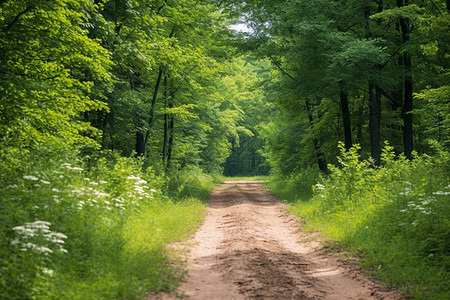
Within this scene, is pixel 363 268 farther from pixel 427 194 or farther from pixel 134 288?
pixel 134 288

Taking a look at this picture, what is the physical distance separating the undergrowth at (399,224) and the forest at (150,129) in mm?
38

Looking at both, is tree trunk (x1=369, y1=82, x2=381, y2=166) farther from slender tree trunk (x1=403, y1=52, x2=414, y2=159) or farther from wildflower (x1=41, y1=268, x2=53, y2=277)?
wildflower (x1=41, y1=268, x2=53, y2=277)

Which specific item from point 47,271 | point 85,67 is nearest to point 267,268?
point 47,271

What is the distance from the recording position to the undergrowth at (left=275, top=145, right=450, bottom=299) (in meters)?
5.95

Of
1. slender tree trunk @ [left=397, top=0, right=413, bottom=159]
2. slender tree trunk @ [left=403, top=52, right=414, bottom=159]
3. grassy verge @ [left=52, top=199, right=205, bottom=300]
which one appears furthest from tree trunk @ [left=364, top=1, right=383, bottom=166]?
grassy verge @ [left=52, top=199, right=205, bottom=300]

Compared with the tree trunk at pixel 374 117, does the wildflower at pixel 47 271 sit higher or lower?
lower

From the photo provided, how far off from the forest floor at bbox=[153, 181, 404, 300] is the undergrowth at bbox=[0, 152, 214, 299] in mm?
575

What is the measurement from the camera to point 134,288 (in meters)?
5.13

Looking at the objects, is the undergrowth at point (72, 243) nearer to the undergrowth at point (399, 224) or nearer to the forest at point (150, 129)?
the forest at point (150, 129)

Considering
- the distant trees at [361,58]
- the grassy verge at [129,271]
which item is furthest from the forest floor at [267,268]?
the distant trees at [361,58]

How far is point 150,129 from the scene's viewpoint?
58.1 ft

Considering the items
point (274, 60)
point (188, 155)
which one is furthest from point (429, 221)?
point (188, 155)

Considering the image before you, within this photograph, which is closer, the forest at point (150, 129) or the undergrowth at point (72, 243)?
the undergrowth at point (72, 243)

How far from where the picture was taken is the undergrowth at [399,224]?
5953 millimetres
